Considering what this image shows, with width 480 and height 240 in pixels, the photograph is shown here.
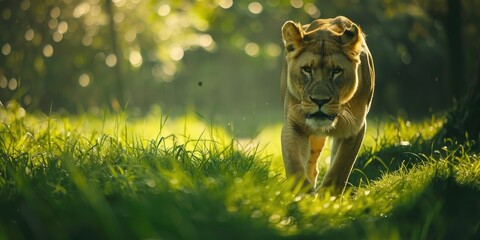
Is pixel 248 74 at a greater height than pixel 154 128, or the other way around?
pixel 248 74

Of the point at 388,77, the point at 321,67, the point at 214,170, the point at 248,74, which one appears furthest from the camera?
the point at 248,74

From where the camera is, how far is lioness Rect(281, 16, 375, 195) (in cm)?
521

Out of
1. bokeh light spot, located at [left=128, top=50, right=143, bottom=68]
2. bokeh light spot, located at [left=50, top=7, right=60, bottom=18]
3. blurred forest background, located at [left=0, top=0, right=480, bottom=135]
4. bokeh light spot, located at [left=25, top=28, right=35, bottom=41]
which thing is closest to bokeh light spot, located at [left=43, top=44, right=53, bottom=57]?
blurred forest background, located at [left=0, top=0, right=480, bottom=135]

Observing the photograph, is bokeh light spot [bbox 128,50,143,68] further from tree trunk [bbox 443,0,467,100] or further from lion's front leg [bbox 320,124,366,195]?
lion's front leg [bbox 320,124,366,195]

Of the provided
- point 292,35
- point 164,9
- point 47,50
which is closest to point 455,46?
point 164,9

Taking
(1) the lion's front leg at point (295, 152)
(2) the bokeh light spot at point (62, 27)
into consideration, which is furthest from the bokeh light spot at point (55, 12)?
(1) the lion's front leg at point (295, 152)

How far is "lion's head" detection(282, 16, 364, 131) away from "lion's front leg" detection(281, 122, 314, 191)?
25cm

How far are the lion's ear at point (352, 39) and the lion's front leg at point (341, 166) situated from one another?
78 centimetres

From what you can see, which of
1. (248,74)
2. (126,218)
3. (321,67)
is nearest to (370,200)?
(321,67)

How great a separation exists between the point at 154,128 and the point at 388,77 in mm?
12801

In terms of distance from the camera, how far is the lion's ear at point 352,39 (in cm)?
549

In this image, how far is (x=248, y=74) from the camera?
33031 millimetres

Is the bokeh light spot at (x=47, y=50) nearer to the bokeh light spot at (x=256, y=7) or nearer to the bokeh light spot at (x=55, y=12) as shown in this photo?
the bokeh light spot at (x=55, y=12)

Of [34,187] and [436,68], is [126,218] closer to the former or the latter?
[34,187]
